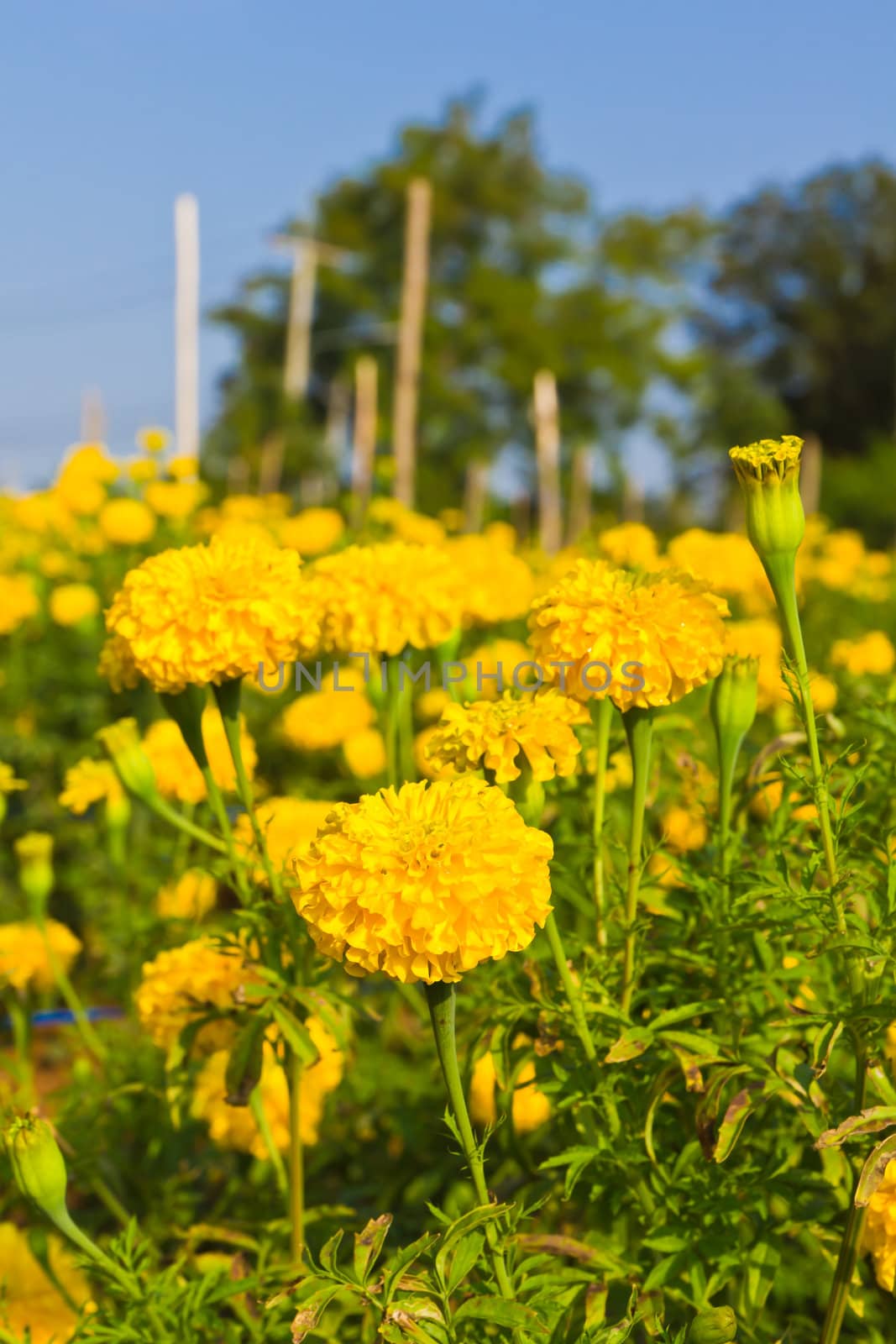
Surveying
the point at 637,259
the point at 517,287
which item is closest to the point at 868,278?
the point at 637,259

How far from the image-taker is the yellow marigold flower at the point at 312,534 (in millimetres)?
4426

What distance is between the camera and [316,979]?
4.90 feet

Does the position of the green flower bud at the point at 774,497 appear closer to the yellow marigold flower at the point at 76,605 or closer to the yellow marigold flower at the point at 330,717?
the yellow marigold flower at the point at 330,717

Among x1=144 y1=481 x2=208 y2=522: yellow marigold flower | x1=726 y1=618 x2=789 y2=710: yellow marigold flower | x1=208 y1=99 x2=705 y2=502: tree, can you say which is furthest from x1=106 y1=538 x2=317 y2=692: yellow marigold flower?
x1=208 y1=99 x2=705 y2=502: tree

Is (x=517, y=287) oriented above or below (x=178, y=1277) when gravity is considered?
above

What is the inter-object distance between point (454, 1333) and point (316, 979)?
1.63ft

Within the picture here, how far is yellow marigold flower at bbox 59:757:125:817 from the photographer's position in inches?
82.2

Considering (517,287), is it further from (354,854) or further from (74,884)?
(354,854)

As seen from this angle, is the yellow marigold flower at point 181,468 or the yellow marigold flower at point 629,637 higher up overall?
the yellow marigold flower at point 181,468

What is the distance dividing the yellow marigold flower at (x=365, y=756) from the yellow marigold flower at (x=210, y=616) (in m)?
1.27

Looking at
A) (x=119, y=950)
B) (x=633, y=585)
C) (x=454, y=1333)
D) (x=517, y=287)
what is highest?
(x=517, y=287)

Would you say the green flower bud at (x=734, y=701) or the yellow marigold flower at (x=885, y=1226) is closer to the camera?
the yellow marigold flower at (x=885, y=1226)

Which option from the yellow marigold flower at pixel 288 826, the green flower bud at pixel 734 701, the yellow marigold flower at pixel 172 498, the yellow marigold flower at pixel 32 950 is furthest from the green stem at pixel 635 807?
the yellow marigold flower at pixel 172 498

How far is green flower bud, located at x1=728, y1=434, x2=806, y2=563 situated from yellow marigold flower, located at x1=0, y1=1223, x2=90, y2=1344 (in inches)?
49.6
